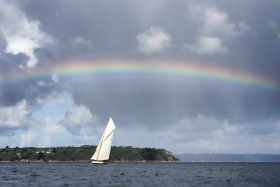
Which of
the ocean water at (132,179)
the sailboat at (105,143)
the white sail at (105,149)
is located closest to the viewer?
the ocean water at (132,179)

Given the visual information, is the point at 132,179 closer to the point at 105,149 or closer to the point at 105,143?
the point at 105,143

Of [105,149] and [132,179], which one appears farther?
[105,149]

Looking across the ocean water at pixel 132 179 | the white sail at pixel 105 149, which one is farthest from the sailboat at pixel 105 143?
the ocean water at pixel 132 179

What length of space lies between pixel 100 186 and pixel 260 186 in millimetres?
36583

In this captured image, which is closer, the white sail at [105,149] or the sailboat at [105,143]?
the sailboat at [105,143]

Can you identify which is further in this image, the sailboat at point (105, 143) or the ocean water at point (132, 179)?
the sailboat at point (105, 143)

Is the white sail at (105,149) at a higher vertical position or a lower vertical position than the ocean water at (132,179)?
higher

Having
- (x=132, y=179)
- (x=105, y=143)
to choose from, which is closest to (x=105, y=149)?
(x=105, y=143)

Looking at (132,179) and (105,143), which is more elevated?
(105,143)

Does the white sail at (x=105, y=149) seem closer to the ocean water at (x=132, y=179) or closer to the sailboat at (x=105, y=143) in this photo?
the sailboat at (x=105, y=143)

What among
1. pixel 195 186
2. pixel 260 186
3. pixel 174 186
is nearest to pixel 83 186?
pixel 174 186

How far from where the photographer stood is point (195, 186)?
54.7m

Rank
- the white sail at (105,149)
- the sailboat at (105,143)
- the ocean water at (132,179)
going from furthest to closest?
1. the white sail at (105,149)
2. the sailboat at (105,143)
3. the ocean water at (132,179)

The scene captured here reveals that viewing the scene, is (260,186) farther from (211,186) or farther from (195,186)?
(195,186)
